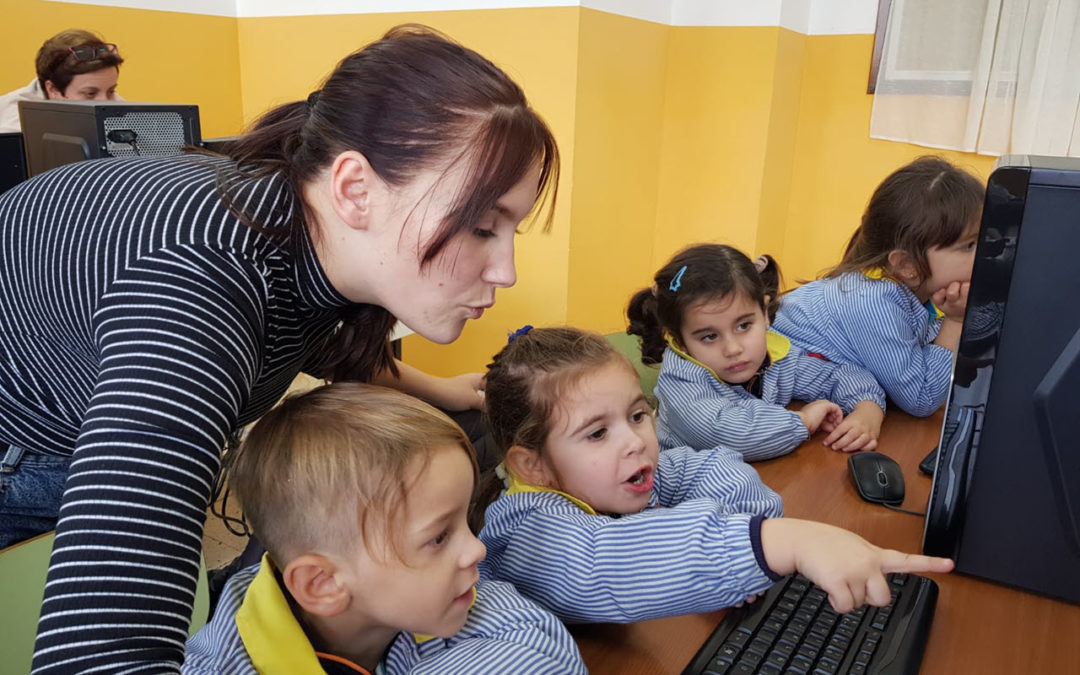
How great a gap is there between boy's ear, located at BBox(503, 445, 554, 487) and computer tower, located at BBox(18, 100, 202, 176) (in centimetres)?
107

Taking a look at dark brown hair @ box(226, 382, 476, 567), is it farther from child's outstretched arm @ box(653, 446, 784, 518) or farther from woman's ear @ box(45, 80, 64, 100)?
woman's ear @ box(45, 80, 64, 100)

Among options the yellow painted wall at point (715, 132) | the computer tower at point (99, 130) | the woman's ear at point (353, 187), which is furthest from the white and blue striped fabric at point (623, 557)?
the yellow painted wall at point (715, 132)

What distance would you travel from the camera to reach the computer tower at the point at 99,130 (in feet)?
5.42

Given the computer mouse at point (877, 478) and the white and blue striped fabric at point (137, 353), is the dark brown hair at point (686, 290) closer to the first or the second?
the computer mouse at point (877, 478)

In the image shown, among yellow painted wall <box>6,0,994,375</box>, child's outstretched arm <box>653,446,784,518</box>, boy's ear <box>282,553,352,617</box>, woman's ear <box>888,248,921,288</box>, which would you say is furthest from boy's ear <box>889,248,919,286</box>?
yellow painted wall <box>6,0,994,375</box>

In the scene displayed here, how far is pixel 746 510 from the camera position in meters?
0.89

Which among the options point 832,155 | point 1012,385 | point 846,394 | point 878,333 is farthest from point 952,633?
point 832,155

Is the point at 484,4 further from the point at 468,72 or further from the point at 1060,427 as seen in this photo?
the point at 1060,427

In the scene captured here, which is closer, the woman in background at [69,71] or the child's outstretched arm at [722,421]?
the child's outstretched arm at [722,421]

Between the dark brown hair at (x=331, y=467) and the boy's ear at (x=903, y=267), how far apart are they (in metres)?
1.06

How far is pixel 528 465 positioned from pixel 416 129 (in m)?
0.41

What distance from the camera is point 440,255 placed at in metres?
0.71

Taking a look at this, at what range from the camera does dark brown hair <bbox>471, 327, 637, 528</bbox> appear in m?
0.94

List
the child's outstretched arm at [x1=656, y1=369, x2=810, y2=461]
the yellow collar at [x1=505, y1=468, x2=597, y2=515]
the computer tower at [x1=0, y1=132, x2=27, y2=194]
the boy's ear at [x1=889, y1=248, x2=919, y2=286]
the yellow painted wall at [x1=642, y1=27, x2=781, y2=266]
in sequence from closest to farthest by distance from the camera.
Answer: the yellow collar at [x1=505, y1=468, x2=597, y2=515], the child's outstretched arm at [x1=656, y1=369, x2=810, y2=461], the boy's ear at [x1=889, y1=248, x2=919, y2=286], the computer tower at [x1=0, y1=132, x2=27, y2=194], the yellow painted wall at [x1=642, y1=27, x2=781, y2=266]
